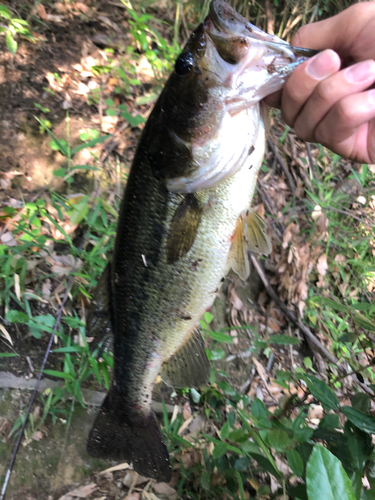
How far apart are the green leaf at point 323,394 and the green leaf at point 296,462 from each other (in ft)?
0.73

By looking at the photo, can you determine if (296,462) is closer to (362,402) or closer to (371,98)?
(362,402)

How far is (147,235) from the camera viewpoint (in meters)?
1.43

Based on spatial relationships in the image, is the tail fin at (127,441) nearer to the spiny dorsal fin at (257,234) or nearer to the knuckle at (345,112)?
the spiny dorsal fin at (257,234)

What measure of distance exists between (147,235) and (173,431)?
152 centimetres

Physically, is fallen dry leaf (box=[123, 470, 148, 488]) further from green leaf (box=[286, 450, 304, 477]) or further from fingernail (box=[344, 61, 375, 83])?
fingernail (box=[344, 61, 375, 83])

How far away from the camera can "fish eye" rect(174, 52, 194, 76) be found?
1222 mm

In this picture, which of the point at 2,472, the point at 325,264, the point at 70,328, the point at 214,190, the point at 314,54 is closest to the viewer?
the point at 314,54

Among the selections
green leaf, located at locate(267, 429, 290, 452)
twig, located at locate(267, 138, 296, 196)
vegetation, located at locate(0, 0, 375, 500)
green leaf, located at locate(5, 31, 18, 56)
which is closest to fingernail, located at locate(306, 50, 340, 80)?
vegetation, located at locate(0, 0, 375, 500)

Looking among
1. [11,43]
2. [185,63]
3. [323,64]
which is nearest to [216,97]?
[185,63]

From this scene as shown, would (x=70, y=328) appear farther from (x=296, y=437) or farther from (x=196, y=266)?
(x=296, y=437)

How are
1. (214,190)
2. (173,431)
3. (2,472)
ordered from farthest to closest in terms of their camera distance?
(173,431), (2,472), (214,190)

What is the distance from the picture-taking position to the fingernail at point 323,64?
3.76ft

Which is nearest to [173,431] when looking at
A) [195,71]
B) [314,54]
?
[195,71]

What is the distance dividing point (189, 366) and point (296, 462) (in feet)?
2.22
